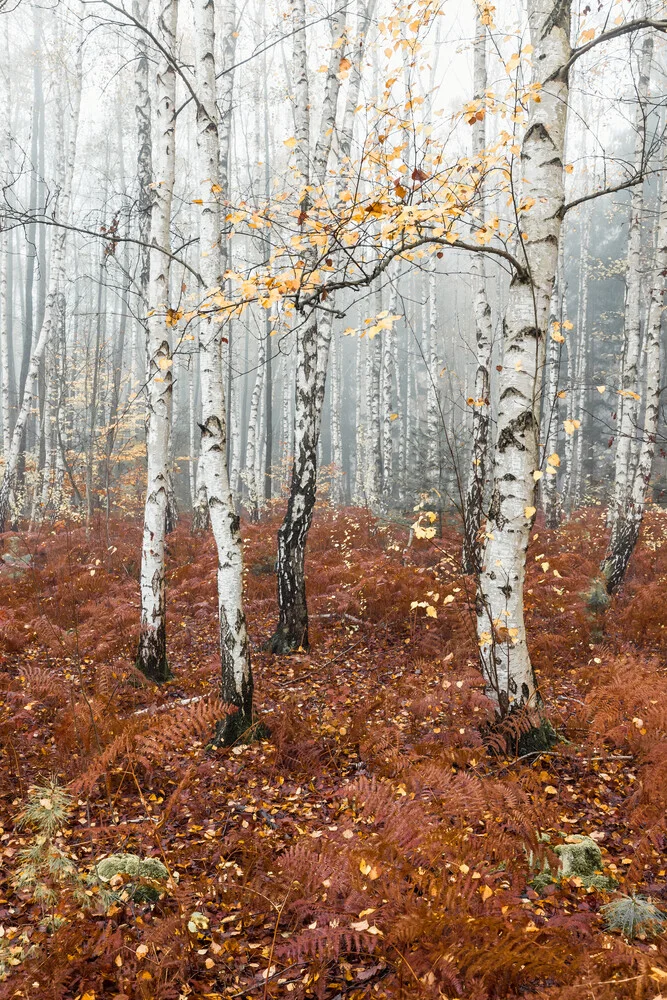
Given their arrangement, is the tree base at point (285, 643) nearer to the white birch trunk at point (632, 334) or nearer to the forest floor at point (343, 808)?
the forest floor at point (343, 808)

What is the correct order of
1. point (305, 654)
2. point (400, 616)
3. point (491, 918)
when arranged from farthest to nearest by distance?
1. point (400, 616)
2. point (305, 654)
3. point (491, 918)

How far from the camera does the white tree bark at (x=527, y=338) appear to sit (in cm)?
391

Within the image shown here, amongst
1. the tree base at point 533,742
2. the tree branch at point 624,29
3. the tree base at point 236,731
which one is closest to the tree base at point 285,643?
the tree base at point 236,731

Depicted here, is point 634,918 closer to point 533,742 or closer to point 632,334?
point 533,742

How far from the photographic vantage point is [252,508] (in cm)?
1416

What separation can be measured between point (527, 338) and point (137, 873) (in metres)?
4.03

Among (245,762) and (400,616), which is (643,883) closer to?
(245,762)

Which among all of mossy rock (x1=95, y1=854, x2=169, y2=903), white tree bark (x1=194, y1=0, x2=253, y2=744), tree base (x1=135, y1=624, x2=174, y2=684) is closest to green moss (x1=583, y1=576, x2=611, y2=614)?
white tree bark (x1=194, y1=0, x2=253, y2=744)

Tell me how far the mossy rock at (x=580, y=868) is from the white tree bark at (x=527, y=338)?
1049 millimetres

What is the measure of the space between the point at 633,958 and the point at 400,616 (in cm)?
515

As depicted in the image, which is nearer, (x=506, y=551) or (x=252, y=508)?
(x=506, y=551)

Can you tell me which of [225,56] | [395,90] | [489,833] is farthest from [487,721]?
[395,90]

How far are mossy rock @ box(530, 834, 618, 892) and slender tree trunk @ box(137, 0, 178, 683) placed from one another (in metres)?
4.13

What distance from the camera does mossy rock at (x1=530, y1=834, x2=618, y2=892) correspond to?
293 cm
